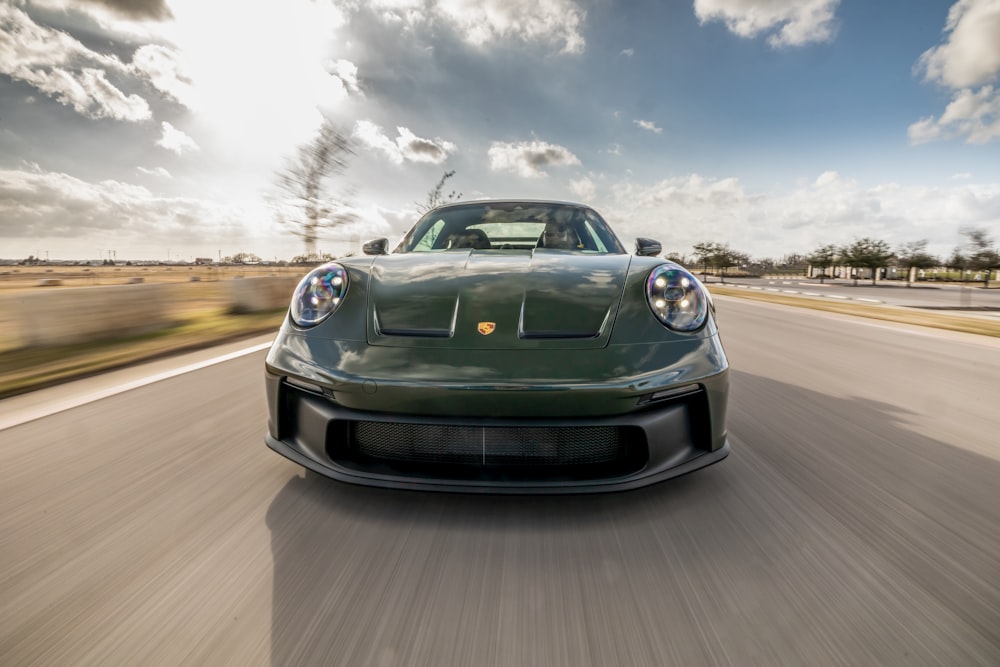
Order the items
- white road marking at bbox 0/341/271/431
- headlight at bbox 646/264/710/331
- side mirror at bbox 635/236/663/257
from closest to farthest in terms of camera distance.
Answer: headlight at bbox 646/264/710/331 → white road marking at bbox 0/341/271/431 → side mirror at bbox 635/236/663/257

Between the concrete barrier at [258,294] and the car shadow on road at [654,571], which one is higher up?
the concrete barrier at [258,294]

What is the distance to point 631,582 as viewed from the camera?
54.7 inches

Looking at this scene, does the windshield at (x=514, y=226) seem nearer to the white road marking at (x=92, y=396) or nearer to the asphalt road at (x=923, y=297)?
the white road marking at (x=92, y=396)

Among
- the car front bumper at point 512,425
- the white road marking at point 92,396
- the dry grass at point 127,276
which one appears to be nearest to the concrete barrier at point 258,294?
the dry grass at point 127,276

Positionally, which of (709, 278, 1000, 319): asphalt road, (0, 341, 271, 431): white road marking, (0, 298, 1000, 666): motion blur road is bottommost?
(709, 278, 1000, 319): asphalt road

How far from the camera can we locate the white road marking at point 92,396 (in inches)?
113

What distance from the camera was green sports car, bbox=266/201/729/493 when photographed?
1614mm

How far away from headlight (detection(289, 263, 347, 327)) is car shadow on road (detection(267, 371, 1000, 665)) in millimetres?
611

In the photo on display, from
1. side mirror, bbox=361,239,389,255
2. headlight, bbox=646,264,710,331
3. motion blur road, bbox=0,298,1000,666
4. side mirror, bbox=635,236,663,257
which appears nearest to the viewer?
motion blur road, bbox=0,298,1000,666

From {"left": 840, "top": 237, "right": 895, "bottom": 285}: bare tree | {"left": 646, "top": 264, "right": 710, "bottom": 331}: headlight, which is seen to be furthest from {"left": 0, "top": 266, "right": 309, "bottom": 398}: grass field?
{"left": 840, "top": 237, "right": 895, "bottom": 285}: bare tree

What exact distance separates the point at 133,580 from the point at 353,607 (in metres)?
0.62

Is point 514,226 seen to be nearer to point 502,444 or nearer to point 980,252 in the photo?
point 502,444

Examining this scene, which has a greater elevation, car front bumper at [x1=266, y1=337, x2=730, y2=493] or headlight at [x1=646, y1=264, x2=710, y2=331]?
headlight at [x1=646, y1=264, x2=710, y2=331]

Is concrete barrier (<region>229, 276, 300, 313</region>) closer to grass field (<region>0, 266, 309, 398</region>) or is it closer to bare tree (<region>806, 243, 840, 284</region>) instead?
grass field (<region>0, 266, 309, 398</region>)
